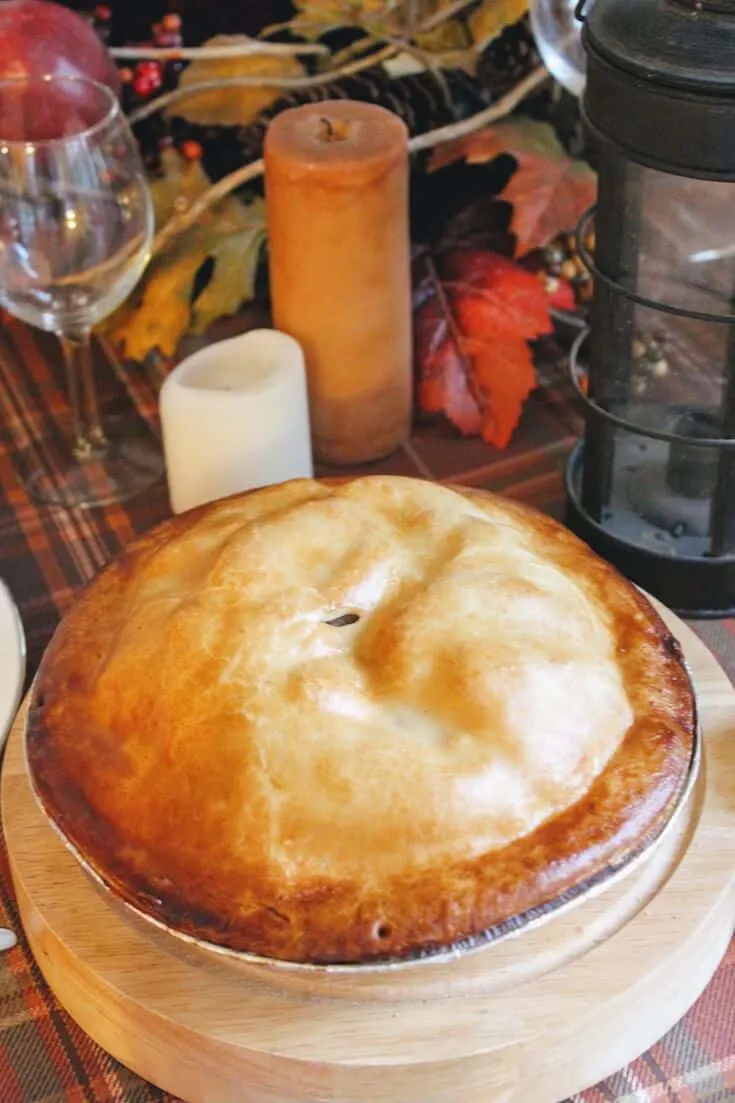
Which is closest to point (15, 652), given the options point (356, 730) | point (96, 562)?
point (96, 562)


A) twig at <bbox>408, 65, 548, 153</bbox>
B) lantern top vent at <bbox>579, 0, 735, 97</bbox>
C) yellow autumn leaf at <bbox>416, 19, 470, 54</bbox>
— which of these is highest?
lantern top vent at <bbox>579, 0, 735, 97</bbox>

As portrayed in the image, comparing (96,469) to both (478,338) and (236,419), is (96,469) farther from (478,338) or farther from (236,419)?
(478,338)

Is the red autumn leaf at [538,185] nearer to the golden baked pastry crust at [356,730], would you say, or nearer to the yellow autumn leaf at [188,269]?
the yellow autumn leaf at [188,269]

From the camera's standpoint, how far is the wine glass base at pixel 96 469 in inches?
38.5

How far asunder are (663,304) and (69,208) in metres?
0.42

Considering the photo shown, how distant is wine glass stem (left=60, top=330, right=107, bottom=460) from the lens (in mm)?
991

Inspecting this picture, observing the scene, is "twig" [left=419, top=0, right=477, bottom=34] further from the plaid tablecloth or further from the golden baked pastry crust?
the golden baked pastry crust

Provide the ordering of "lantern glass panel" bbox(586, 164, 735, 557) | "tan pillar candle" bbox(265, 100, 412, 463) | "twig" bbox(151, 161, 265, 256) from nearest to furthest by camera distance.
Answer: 1. "lantern glass panel" bbox(586, 164, 735, 557)
2. "tan pillar candle" bbox(265, 100, 412, 463)
3. "twig" bbox(151, 161, 265, 256)

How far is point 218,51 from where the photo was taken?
A: 1.02m

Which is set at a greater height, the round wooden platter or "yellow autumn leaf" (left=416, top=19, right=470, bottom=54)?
"yellow autumn leaf" (left=416, top=19, right=470, bottom=54)

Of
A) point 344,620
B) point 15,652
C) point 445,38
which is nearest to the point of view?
point 344,620

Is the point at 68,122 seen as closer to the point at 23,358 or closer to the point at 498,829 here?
the point at 23,358

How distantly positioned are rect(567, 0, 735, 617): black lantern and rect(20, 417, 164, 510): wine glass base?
1.06 ft

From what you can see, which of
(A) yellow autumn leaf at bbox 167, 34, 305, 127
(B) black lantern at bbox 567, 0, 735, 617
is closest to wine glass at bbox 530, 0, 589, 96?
(B) black lantern at bbox 567, 0, 735, 617
